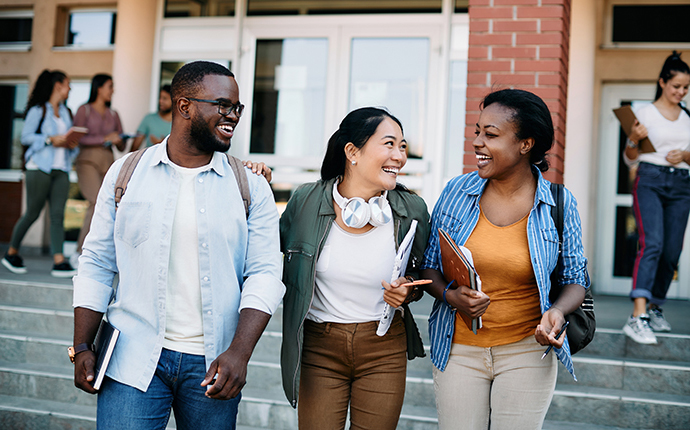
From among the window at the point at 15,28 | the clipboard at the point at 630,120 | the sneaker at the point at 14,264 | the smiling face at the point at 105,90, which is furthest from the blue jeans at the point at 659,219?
the window at the point at 15,28

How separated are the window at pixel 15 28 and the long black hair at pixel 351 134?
Answer: 902 cm

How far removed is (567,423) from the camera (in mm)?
4230

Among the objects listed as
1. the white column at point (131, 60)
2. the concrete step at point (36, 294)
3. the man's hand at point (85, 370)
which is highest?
the white column at point (131, 60)

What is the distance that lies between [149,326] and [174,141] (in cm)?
69

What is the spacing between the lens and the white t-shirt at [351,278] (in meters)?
2.70

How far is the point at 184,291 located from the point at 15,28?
9753 mm

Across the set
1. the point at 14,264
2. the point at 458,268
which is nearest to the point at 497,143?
the point at 458,268

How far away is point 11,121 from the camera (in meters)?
10.3

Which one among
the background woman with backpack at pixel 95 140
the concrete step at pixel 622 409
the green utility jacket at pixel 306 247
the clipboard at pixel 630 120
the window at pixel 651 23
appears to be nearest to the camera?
the green utility jacket at pixel 306 247

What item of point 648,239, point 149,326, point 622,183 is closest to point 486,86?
point 648,239

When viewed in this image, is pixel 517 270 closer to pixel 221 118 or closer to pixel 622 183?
pixel 221 118

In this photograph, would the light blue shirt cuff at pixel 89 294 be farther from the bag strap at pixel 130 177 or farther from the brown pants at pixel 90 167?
Answer: the brown pants at pixel 90 167

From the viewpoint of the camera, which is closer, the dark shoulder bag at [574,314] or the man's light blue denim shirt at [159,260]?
the man's light blue denim shirt at [159,260]

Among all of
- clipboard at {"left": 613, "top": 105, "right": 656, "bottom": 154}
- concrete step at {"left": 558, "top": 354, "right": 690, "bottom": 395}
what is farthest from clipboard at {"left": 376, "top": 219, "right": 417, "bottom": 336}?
clipboard at {"left": 613, "top": 105, "right": 656, "bottom": 154}
